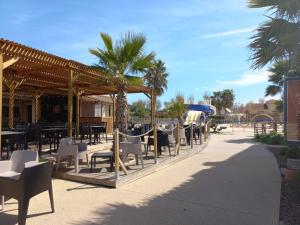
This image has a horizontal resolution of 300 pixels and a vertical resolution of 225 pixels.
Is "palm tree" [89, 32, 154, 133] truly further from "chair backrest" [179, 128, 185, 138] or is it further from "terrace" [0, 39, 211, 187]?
"chair backrest" [179, 128, 185, 138]

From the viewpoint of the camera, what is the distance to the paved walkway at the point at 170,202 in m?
4.48

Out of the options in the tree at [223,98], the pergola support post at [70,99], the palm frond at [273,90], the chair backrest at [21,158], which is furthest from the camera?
the tree at [223,98]

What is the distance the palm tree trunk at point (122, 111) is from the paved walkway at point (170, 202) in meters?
1.75

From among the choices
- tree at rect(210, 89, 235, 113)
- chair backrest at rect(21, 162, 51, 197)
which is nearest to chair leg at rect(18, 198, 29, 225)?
chair backrest at rect(21, 162, 51, 197)

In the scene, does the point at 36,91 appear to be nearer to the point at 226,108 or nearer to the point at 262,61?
the point at 262,61

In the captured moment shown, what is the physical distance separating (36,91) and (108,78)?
10.2 meters

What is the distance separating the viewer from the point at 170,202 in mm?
5352

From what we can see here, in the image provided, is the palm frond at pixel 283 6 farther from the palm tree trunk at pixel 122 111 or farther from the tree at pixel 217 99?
the tree at pixel 217 99

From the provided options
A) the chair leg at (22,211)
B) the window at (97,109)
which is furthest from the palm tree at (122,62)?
the window at (97,109)

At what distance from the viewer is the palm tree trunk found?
28.6 feet

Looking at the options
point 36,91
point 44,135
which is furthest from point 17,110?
point 44,135

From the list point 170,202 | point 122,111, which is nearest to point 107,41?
point 122,111

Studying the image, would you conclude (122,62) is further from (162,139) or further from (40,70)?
(40,70)

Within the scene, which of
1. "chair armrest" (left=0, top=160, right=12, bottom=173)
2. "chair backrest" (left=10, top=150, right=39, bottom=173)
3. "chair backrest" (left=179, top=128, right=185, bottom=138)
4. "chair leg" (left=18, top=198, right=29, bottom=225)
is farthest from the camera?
"chair backrest" (left=179, top=128, right=185, bottom=138)
